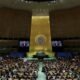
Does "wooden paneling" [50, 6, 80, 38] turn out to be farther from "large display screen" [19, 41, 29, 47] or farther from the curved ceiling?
"large display screen" [19, 41, 29, 47]

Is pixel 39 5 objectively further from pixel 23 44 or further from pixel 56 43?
pixel 23 44

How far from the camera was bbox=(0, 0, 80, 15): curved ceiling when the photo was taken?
43688mm

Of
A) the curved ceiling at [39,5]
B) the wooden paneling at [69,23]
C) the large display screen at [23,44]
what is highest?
the curved ceiling at [39,5]

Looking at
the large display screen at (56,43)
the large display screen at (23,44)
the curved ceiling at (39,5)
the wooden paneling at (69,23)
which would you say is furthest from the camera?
the wooden paneling at (69,23)

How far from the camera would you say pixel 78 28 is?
159 ft

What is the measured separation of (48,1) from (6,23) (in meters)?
10.2

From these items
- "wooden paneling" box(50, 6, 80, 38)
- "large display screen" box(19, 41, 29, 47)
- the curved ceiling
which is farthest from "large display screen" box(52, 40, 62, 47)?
the curved ceiling

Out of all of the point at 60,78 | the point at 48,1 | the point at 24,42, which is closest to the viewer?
the point at 60,78

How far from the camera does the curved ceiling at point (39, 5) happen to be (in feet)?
143

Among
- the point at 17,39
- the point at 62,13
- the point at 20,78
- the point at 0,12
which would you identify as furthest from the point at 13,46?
the point at 20,78

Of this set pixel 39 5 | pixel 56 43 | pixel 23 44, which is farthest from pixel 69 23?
pixel 23 44

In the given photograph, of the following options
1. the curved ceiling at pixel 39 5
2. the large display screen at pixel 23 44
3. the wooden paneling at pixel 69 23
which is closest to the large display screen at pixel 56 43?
the wooden paneling at pixel 69 23

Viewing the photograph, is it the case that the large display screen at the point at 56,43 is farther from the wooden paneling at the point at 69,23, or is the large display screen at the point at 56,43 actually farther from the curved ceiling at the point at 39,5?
the curved ceiling at the point at 39,5

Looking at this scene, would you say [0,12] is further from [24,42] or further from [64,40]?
[64,40]
